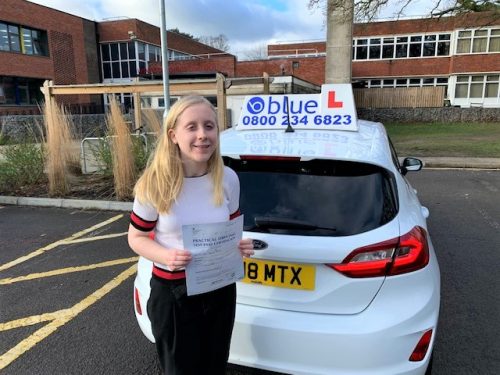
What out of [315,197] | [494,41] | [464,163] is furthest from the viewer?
[494,41]

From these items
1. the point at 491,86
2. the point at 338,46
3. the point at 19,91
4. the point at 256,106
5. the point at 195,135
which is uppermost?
the point at 338,46

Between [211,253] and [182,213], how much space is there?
8.3 inches

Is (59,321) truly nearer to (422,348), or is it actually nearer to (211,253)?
(211,253)

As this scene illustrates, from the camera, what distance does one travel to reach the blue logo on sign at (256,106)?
3496mm

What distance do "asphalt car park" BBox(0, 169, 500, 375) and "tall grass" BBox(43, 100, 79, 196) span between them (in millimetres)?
1090

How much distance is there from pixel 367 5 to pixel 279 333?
54.5ft

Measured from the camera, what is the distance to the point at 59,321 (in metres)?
3.50

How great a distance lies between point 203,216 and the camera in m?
1.85

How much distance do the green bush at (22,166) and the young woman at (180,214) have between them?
7358 mm

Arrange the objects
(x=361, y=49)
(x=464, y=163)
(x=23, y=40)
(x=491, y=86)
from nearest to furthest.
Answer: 1. (x=464, y=163)
2. (x=23, y=40)
3. (x=491, y=86)
4. (x=361, y=49)

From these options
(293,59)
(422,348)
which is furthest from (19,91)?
(422,348)

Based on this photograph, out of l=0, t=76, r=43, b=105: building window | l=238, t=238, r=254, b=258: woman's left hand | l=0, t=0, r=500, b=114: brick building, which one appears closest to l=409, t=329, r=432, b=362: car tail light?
l=238, t=238, r=254, b=258: woman's left hand

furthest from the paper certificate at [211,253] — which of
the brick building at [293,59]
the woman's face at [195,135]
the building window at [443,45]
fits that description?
the building window at [443,45]

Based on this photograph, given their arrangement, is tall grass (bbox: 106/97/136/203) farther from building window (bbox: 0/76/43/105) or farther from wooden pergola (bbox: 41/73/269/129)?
building window (bbox: 0/76/43/105)
